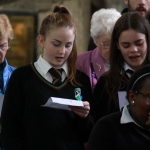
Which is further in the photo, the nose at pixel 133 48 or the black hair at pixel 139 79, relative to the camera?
the nose at pixel 133 48

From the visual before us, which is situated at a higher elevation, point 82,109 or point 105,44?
point 105,44

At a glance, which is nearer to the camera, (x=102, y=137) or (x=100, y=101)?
(x=102, y=137)

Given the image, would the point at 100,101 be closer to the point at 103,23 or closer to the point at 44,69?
the point at 44,69

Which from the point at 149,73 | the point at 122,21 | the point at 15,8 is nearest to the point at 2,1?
the point at 15,8

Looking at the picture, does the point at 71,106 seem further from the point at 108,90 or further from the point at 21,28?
the point at 21,28

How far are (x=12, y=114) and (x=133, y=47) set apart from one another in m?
0.93

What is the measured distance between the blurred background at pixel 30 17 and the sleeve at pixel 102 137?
5.75 m

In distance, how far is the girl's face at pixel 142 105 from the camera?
3.90 m

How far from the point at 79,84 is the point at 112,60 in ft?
1.13

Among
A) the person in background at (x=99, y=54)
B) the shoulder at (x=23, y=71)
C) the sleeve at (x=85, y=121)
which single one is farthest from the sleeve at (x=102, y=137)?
the person in background at (x=99, y=54)

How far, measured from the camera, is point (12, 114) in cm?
454

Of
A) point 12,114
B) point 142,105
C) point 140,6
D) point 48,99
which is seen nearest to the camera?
point 142,105

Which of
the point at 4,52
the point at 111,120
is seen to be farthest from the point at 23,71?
the point at 111,120

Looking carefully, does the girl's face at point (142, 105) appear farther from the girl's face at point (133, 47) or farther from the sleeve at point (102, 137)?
the girl's face at point (133, 47)
